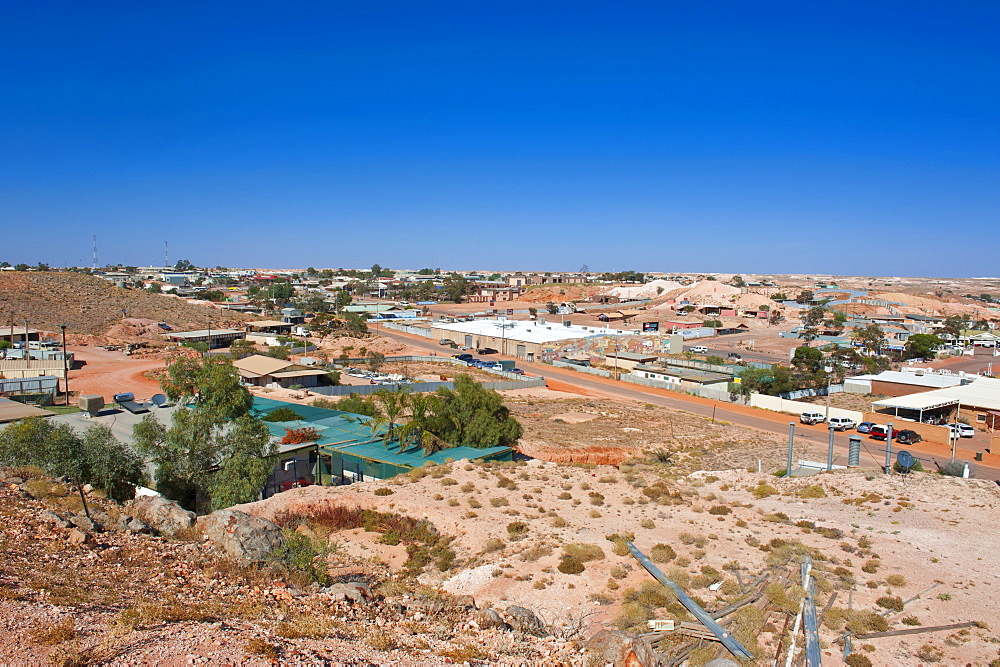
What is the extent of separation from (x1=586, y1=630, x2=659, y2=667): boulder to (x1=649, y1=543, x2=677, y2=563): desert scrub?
382 cm

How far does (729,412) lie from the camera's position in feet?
136

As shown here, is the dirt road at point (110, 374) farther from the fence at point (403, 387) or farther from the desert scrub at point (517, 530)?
the desert scrub at point (517, 530)

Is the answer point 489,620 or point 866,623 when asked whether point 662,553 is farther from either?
point 489,620

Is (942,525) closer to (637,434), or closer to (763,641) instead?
(763,641)

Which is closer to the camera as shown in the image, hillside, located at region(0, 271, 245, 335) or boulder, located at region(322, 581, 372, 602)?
boulder, located at region(322, 581, 372, 602)

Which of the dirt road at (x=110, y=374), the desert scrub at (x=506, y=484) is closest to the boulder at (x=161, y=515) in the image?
the desert scrub at (x=506, y=484)

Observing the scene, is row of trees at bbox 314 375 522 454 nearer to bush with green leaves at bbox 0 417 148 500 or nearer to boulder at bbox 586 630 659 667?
bush with green leaves at bbox 0 417 148 500

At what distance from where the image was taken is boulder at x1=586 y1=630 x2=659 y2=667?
9211 millimetres

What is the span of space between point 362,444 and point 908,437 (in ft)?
91.5

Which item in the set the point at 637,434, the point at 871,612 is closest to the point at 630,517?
the point at 871,612

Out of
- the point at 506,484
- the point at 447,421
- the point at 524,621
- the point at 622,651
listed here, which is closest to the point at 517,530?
the point at 506,484

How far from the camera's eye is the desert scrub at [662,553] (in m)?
13.3

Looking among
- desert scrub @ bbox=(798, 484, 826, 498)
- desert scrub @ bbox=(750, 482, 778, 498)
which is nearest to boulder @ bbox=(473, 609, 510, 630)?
desert scrub @ bbox=(750, 482, 778, 498)

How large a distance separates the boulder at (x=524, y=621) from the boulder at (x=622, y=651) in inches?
39.4
